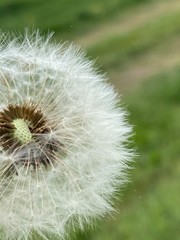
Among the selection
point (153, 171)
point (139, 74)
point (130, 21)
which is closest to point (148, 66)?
point (139, 74)

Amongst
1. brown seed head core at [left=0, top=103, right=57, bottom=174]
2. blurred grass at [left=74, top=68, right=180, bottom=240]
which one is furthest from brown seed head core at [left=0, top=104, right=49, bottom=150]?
blurred grass at [left=74, top=68, right=180, bottom=240]

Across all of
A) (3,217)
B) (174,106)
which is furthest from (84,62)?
(174,106)

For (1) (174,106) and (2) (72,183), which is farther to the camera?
(1) (174,106)

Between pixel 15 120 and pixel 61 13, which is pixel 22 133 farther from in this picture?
pixel 61 13

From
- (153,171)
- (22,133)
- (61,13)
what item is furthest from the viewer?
(61,13)

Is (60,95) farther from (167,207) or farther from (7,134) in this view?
(167,207)

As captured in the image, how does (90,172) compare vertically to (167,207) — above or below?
below

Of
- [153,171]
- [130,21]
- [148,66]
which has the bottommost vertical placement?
[153,171]
